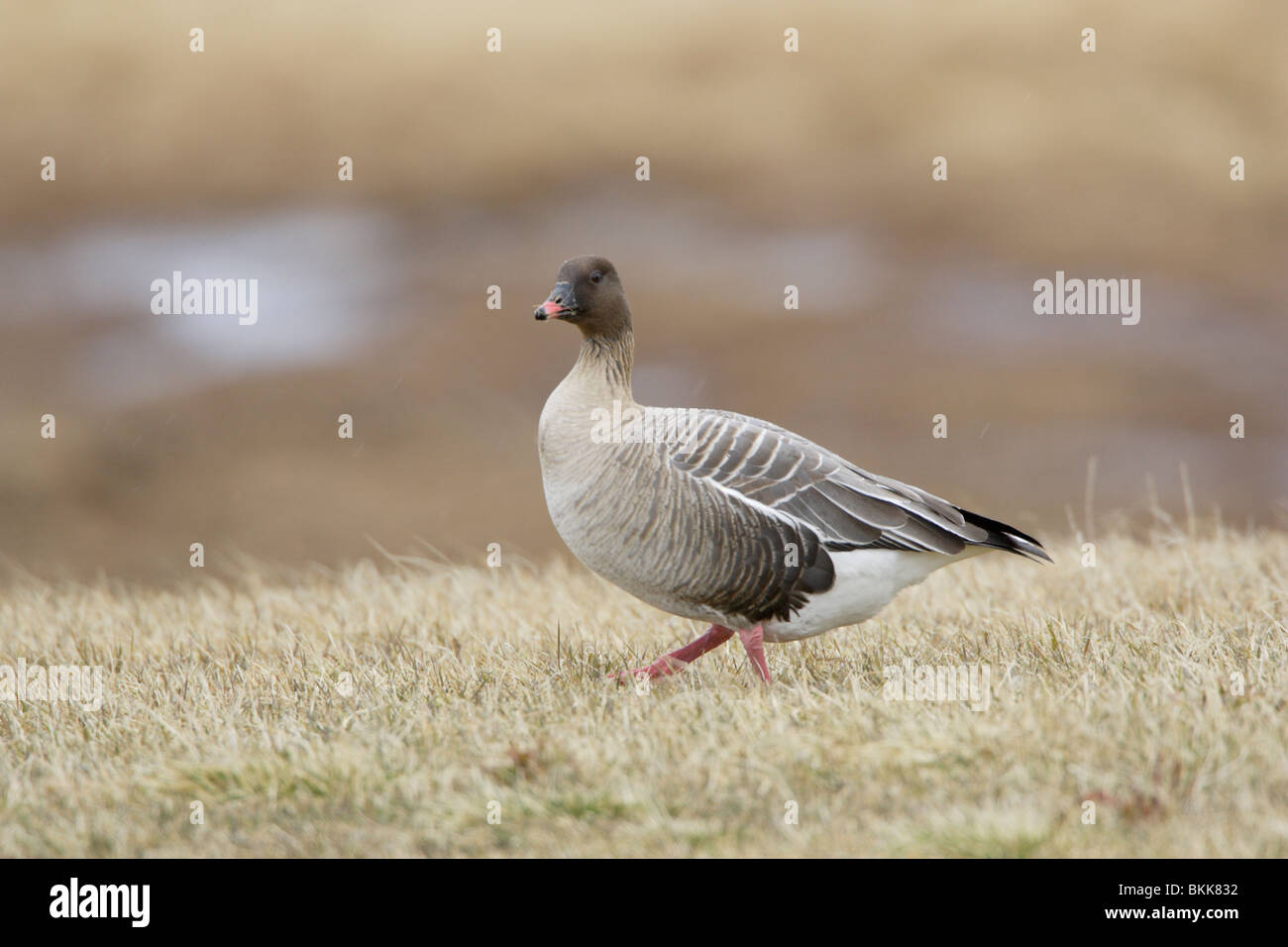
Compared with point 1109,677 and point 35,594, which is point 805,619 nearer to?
point 1109,677

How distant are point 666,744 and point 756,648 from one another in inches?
63.6

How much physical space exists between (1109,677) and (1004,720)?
94 cm

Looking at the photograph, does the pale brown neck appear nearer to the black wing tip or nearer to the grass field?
the grass field

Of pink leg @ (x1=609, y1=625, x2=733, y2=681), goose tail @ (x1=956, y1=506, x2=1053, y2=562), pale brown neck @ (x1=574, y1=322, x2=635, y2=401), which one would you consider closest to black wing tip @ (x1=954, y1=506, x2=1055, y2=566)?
goose tail @ (x1=956, y1=506, x2=1053, y2=562)

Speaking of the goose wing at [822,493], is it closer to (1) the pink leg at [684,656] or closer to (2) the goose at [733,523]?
(2) the goose at [733,523]

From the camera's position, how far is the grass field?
4.83 meters

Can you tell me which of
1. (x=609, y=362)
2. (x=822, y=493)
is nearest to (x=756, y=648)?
(x=822, y=493)

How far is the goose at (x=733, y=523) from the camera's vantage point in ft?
22.8

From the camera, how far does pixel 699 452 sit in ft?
23.7

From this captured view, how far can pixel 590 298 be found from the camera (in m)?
7.79

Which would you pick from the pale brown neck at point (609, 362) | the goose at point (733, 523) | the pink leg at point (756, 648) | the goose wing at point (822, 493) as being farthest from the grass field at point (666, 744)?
the pale brown neck at point (609, 362)

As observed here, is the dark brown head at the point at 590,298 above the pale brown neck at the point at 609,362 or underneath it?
A: above
